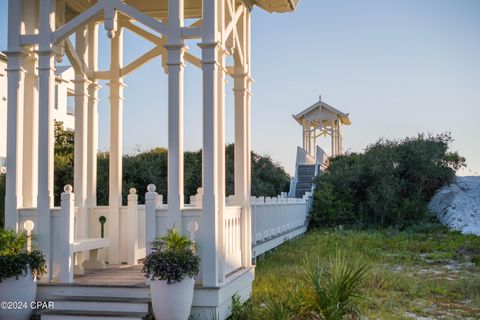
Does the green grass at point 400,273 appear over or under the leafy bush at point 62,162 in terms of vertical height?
under

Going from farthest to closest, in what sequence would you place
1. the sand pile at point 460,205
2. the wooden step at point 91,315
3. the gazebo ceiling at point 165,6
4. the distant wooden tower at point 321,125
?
the distant wooden tower at point 321,125
the sand pile at point 460,205
the gazebo ceiling at point 165,6
the wooden step at point 91,315

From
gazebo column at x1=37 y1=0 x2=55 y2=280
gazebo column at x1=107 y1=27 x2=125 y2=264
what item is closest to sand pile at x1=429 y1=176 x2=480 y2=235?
gazebo column at x1=107 y1=27 x2=125 y2=264

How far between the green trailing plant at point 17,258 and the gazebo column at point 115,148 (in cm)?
257

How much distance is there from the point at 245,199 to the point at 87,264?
2664 millimetres

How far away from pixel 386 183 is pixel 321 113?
10.9m

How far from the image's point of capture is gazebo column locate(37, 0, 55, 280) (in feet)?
26.3

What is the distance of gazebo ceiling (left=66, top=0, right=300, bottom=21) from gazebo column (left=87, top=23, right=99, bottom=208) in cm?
37

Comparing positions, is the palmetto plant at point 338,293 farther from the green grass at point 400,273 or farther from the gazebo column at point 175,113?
the gazebo column at point 175,113

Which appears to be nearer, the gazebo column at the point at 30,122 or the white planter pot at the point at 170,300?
the white planter pot at the point at 170,300

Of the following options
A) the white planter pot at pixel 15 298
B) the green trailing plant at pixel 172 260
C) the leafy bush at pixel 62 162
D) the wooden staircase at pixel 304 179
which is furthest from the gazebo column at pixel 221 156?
the wooden staircase at pixel 304 179

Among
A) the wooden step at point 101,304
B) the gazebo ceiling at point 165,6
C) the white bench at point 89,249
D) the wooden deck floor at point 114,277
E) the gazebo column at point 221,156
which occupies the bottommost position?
the wooden step at point 101,304

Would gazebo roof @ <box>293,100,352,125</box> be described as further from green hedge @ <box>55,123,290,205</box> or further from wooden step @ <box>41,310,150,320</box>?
wooden step @ <box>41,310,150,320</box>

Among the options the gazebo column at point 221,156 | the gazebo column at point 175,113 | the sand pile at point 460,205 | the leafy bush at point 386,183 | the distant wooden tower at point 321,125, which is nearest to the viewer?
the gazebo column at point 175,113

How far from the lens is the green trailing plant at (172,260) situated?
7031 millimetres
